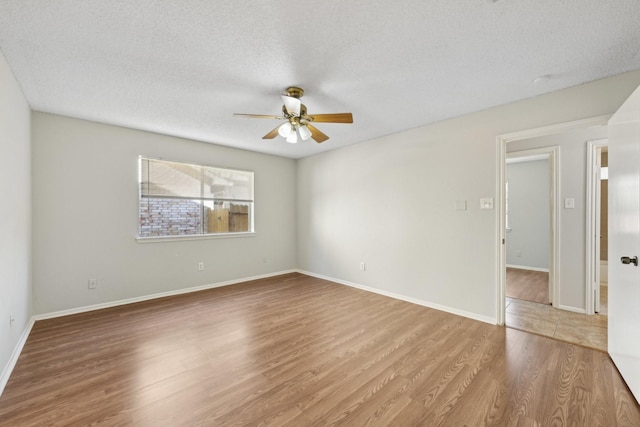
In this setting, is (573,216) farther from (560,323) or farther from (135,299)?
(135,299)

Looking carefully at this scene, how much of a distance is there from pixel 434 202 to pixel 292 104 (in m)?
2.25

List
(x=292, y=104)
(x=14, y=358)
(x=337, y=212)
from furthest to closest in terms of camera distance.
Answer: (x=337, y=212) → (x=292, y=104) → (x=14, y=358)

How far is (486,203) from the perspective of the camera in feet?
9.89

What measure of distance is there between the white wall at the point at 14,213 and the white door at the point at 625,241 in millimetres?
4369

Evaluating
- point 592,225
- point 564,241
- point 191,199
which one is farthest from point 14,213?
point 592,225

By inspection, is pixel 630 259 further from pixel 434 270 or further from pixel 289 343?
pixel 289 343

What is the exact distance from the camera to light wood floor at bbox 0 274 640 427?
1615 millimetres

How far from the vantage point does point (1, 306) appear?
1.92m

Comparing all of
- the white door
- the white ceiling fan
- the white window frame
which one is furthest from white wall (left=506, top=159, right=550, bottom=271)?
the white window frame

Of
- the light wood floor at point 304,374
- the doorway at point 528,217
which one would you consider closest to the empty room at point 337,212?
the light wood floor at point 304,374

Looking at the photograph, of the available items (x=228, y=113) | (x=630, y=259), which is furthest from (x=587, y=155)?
(x=228, y=113)

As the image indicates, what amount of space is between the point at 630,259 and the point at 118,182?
521 cm

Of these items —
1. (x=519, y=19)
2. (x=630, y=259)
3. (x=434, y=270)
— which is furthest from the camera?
(x=434, y=270)

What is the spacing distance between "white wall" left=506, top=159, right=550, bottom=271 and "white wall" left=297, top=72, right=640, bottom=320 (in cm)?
272
